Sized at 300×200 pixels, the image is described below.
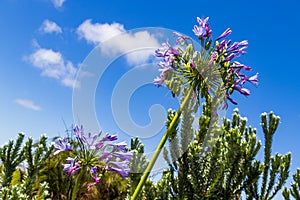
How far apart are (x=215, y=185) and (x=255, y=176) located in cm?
85

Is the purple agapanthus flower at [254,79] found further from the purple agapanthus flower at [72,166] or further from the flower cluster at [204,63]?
the purple agapanthus flower at [72,166]

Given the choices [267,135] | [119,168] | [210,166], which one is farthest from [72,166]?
[267,135]

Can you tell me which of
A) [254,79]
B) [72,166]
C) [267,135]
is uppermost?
[267,135]

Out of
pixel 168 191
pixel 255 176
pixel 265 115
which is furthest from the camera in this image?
pixel 265 115

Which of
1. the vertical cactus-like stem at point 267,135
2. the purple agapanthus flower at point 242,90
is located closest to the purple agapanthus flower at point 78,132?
the purple agapanthus flower at point 242,90

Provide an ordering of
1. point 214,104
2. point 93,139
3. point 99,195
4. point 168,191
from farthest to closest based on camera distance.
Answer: point 99,195 < point 168,191 < point 214,104 < point 93,139

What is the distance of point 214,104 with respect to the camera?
4.04 m

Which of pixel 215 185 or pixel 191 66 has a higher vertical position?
pixel 191 66

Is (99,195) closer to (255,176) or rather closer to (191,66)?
(255,176)

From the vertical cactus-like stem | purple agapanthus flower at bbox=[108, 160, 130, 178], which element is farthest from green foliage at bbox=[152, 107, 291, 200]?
purple agapanthus flower at bbox=[108, 160, 130, 178]

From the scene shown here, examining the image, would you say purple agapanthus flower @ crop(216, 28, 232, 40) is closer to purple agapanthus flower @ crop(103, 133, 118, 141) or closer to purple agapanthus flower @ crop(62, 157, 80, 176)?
purple agapanthus flower @ crop(103, 133, 118, 141)

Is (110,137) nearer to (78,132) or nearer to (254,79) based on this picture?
(78,132)

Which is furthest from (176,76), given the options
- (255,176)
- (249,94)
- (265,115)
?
(265,115)

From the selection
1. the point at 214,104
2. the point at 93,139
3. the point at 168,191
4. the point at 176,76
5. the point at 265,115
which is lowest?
the point at 93,139
